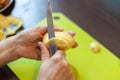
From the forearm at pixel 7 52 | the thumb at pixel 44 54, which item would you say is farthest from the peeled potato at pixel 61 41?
the forearm at pixel 7 52

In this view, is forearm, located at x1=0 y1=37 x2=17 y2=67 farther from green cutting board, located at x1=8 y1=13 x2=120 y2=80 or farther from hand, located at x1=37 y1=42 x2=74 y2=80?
hand, located at x1=37 y1=42 x2=74 y2=80

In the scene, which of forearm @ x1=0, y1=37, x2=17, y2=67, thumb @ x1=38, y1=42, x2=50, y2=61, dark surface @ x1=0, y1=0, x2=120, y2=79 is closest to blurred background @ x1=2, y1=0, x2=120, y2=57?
dark surface @ x1=0, y1=0, x2=120, y2=79

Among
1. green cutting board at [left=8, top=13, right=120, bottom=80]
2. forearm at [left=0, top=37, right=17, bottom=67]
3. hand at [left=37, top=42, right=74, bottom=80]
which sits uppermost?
hand at [left=37, top=42, right=74, bottom=80]

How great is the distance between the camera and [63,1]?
3.59 feet

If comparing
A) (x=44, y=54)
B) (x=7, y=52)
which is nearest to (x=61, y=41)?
(x=44, y=54)

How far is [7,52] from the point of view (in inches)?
34.0

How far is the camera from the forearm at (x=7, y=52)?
0.86m

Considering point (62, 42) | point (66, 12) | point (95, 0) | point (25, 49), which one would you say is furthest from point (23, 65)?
point (95, 0)

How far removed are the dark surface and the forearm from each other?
0.50ft

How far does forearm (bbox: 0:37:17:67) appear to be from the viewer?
0.86 meters

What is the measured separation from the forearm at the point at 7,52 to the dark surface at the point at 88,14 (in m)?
0.15

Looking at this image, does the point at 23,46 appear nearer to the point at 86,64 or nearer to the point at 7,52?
the point at 7,52

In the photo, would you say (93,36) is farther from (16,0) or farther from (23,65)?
(16,0)

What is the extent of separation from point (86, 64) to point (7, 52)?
0.29 m
